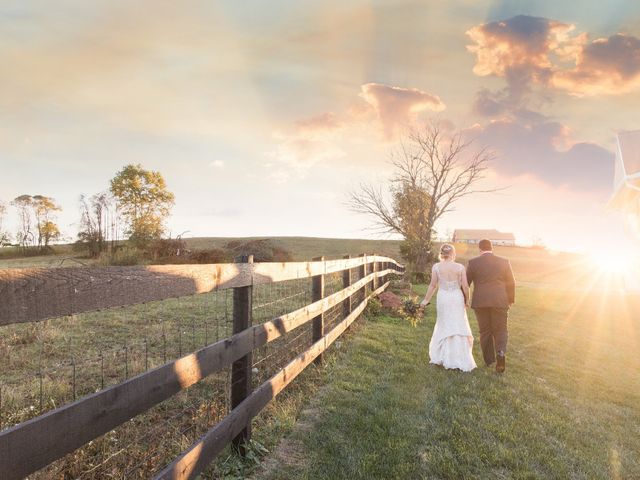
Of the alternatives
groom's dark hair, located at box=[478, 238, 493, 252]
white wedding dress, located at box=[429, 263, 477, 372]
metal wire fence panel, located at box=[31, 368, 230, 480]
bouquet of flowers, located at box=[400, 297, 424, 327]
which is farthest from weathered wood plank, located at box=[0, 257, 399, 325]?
bouquet of flowers, located at box=[400, 297, 424, 327]

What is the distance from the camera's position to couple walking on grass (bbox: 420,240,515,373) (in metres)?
7.34

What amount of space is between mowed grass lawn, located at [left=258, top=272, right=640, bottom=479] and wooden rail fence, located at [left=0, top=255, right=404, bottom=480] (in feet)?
2.54

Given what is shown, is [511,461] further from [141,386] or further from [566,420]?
[141,386]

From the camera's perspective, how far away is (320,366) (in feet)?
21.5

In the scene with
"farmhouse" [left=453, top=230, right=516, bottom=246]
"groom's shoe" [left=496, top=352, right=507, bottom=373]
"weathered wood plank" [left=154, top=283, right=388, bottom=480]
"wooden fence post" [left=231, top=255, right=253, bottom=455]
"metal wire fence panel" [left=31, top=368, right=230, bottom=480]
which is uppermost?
"farmhouse" [left=453, top=230, right=516, bottom=246]

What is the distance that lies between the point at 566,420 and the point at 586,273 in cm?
4486

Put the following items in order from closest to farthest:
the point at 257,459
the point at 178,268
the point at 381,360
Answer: the point at 178,268, the point at 257,459, the point at 381,360

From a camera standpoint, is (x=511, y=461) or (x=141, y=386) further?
(x=511, y=461)

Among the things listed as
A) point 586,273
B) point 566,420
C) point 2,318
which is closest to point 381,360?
point 566,420

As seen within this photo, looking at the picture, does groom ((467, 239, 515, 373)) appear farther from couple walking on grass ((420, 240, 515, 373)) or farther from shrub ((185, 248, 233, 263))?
shrub ((185, 248, 233, 263))

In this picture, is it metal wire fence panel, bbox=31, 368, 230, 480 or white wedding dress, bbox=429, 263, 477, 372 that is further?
white wedding dress, bbox=429, 263, 477, 372

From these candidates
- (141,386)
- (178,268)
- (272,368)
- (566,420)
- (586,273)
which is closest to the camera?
(141,386)

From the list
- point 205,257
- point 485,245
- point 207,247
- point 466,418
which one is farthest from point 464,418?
point 207,247

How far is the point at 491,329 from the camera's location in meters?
7.70
